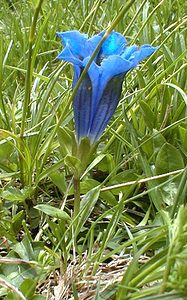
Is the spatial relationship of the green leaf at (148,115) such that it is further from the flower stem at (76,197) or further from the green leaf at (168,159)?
the flower stem at (76,197)

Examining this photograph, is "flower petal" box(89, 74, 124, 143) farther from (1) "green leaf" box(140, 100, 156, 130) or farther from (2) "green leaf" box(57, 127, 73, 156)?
(1) "green leaf" box(140, 100, 156, 130)

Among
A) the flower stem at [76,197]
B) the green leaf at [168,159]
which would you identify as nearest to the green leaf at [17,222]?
the flower stem at [76,197]

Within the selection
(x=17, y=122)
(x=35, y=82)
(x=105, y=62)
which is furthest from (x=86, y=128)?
(x=35, y=82)

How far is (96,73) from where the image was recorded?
925 millimetres

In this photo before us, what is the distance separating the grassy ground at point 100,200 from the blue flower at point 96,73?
0.13 feet

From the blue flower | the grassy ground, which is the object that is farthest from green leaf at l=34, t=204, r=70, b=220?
the blue flower

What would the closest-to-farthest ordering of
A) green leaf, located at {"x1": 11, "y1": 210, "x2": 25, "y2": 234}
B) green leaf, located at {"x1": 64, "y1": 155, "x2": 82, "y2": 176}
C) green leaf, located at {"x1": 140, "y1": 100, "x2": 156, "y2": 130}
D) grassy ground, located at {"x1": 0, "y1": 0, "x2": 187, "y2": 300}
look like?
1. grassy ground, located at {"x1": 0, "y1": 0, "x2": 187, "y2": 300}
2. green leaf, located at {"x1": 64, "y1": 155, "x2": 82, "y2": 176}
3. green leaf, located at {"x1": 11, "y1": 210, "x2": 25, "y2": 234}
4. green leaf, located at {"x1": 140, "y1": 100, "x2": 156, "y2": 130}

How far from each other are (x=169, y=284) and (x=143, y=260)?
0.76 ft

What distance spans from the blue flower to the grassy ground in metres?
0.04

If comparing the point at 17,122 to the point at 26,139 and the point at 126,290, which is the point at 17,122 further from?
the point at 126,290

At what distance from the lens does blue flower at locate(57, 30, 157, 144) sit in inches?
35.4

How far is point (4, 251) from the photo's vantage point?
1007 millimetres

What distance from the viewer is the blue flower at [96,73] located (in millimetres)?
899

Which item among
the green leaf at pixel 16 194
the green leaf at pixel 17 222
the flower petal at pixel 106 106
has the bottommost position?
the green leaf at pixel 17 222
